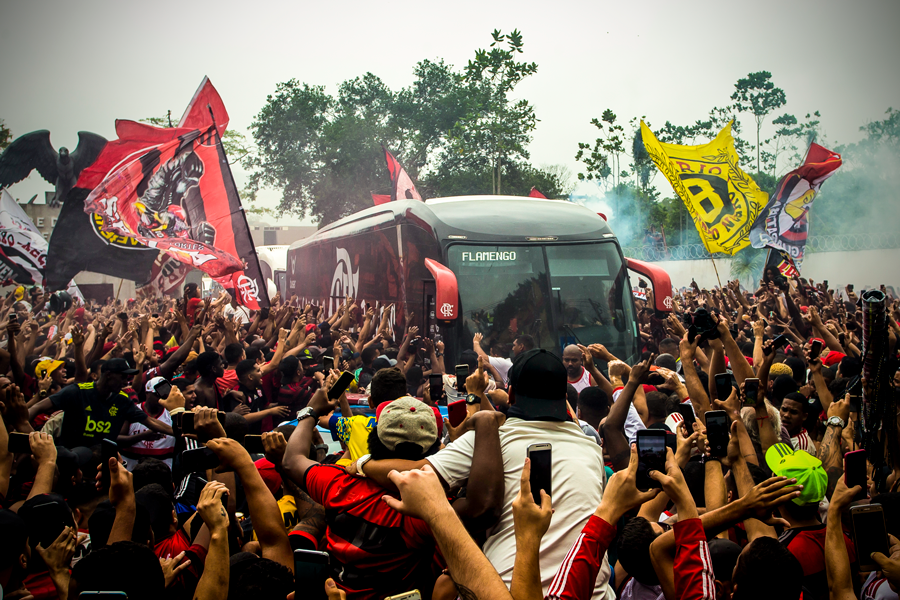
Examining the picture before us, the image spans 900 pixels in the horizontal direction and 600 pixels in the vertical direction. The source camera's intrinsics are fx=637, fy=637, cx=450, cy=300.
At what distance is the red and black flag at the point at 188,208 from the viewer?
11367 mm

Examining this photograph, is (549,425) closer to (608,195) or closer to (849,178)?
(849,178)

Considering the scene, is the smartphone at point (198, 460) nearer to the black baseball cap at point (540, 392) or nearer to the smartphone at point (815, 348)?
the black baseball cap at point (540, 392)

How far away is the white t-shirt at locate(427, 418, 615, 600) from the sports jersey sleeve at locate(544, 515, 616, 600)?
31 cm

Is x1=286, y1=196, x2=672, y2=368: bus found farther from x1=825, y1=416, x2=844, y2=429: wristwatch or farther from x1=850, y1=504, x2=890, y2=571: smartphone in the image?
x1=850, y1=504, x2=890, y2=571: smartphone

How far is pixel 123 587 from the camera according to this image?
1979 mm

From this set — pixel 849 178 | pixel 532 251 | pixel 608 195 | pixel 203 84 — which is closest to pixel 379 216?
pixel 532 251

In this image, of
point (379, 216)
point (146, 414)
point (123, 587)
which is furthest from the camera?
point (379, 216)

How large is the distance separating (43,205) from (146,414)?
1401 inches

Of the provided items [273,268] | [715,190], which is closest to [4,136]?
[273,268]

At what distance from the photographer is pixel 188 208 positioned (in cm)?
1224

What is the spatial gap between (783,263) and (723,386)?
11690 mm

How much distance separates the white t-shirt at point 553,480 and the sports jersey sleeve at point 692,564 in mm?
268

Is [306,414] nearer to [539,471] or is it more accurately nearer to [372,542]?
[372,542]

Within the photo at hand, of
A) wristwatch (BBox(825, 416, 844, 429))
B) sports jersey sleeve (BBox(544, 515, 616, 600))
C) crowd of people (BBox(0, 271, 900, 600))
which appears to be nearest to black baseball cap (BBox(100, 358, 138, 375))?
crowd of people (BBox(0, 271, 900, 600))
